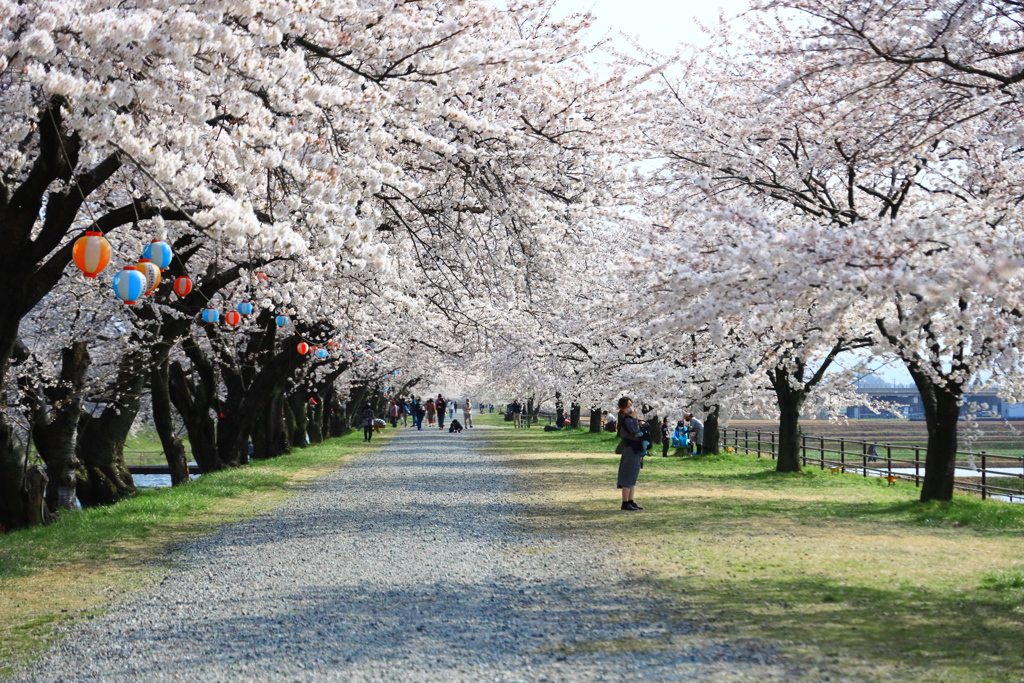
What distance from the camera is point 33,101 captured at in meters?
8.14

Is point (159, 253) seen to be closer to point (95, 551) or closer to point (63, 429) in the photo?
point (95, 551)

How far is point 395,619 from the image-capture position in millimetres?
7641

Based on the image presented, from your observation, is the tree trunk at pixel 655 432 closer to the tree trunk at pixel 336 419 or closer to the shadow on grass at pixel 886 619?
the tree trunk at pixel 336 419

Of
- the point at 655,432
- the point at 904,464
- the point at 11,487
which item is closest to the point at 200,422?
the point at 11,487

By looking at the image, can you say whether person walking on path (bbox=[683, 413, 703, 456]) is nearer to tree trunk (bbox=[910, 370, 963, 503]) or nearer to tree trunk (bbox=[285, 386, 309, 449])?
tree trunk (bbox=[285, 386, 309, 449])

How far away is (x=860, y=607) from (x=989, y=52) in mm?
5101

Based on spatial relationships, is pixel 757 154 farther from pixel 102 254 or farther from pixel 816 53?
pixel 102 254

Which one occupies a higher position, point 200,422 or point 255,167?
point 255,167

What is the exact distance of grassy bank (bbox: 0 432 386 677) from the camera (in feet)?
25.6

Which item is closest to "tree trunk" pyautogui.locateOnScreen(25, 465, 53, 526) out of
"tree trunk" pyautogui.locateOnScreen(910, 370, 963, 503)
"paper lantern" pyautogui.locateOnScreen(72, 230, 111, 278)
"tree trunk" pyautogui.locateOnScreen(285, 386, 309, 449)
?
"paper lantern" pyautogui.locateOnScreen(72, 230, 111, 278)

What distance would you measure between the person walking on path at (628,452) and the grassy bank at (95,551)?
18.1ft

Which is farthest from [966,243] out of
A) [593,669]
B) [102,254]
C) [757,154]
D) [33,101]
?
[757,154]

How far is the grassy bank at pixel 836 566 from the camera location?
677 cm

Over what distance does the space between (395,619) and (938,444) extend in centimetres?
1110
